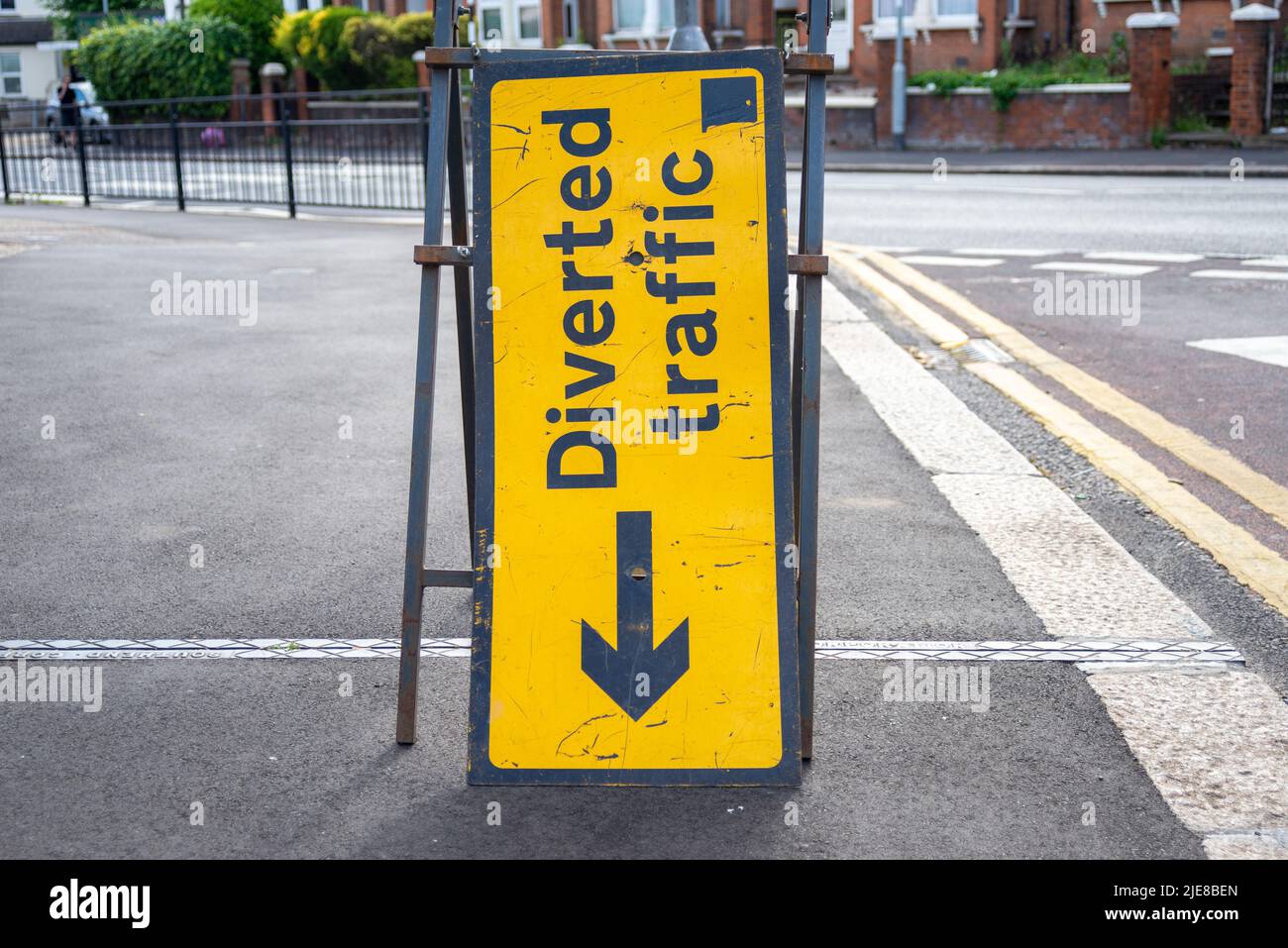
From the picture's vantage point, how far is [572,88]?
11.9 feet

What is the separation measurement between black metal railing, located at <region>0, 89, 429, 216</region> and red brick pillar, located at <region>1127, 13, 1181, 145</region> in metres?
14.9

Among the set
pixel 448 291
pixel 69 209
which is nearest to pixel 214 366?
pixel 448 291

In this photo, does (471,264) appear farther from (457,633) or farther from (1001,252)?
(1001,252)

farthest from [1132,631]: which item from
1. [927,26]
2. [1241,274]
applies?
[927,26]

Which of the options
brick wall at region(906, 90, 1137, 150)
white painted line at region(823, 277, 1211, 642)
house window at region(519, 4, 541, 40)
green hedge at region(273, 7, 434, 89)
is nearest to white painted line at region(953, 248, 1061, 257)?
white painted line at region(823, 277, 1211, 642)

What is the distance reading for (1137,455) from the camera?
6.42m

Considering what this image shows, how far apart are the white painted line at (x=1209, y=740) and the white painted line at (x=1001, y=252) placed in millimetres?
10253

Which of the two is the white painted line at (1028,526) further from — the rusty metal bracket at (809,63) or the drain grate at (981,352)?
the rusty metal bracket at (809,63)

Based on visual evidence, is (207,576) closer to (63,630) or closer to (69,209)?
(63,630)

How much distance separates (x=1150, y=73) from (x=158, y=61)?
3037 cm

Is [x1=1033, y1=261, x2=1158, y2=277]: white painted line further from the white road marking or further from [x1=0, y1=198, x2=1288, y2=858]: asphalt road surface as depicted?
the white road marking

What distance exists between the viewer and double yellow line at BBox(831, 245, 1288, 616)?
496 cm

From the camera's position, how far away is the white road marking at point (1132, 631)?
132 inches

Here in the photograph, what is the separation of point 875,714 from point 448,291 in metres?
7.33
